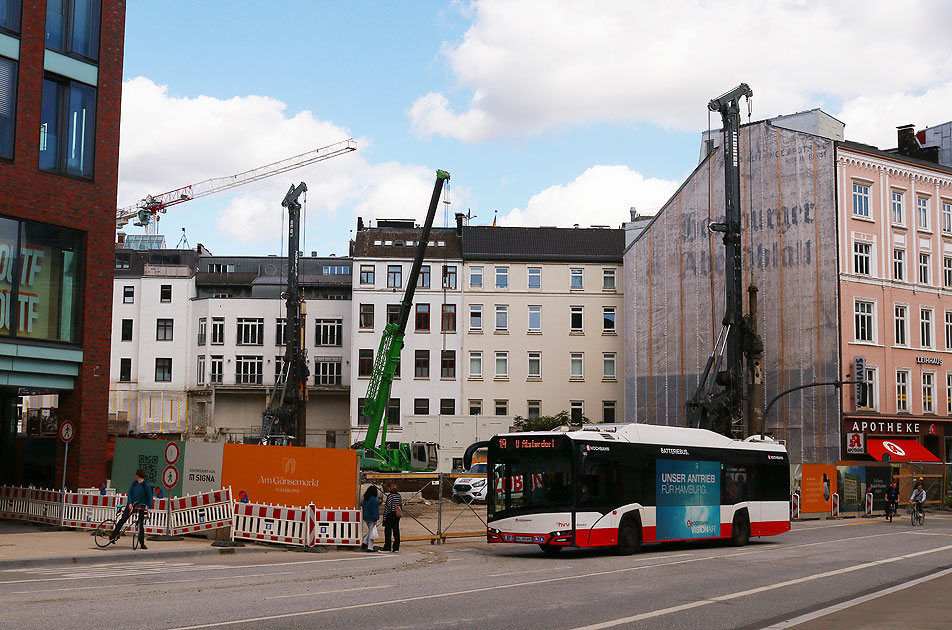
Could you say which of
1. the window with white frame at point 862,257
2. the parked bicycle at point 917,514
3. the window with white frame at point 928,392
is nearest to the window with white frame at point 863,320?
the window with white frame at point 862,257

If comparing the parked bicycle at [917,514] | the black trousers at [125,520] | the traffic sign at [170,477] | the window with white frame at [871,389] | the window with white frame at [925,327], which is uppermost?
the window with white frame at [925,327]

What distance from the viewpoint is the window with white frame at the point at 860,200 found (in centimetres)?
5538

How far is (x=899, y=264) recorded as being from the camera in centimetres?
5747

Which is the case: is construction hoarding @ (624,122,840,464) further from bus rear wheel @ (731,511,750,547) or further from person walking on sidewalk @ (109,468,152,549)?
person walking on sidewalk @ (109,468,152,549)

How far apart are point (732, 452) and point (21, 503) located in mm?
19571

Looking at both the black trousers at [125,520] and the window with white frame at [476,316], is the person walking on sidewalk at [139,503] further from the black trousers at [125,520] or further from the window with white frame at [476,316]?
the window with white frame at [476,316]

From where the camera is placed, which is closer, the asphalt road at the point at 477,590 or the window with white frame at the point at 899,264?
the asphalt road at the point at 477,590

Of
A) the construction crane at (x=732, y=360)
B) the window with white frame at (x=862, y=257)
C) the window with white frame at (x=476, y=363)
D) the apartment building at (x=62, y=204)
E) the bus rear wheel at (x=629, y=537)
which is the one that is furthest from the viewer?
the window with white frame at (x=476, y=363)

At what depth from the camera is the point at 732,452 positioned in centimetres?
2778

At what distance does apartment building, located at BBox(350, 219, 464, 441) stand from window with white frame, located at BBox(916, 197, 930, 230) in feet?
94.6

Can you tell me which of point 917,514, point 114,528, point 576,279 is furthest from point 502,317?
point 114,528

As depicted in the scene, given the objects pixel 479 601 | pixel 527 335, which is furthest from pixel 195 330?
pixel 479 601

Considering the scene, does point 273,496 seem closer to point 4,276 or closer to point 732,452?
point 4,276

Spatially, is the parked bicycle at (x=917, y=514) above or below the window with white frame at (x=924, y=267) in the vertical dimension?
below
